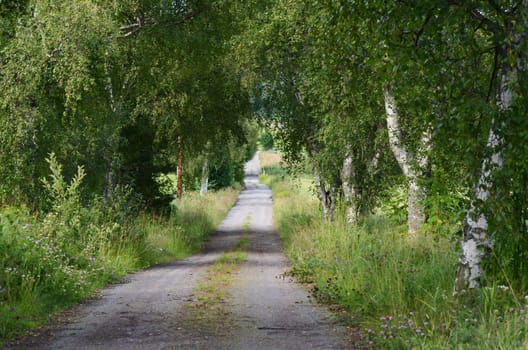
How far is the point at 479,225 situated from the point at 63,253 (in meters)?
8.36

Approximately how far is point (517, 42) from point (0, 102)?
12.7 meters

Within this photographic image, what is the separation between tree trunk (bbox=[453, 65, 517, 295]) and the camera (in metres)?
9.23

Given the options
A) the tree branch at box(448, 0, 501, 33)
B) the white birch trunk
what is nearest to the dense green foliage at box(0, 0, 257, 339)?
the white birch trunk

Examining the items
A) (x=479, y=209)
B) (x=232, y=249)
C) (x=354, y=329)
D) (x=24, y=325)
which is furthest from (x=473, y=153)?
(x=232, y=249)

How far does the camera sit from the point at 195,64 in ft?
84.5

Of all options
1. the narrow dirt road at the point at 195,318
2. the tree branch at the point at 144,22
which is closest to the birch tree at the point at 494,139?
the narrow dirt road at the point at 195,318

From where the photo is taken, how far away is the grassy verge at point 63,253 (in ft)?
38.5

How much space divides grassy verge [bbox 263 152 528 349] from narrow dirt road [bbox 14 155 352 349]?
521 millimetres

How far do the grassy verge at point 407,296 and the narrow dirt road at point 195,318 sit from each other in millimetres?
521

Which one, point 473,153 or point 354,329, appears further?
point 354,329

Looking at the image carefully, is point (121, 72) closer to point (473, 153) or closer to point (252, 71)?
point (252, 71)

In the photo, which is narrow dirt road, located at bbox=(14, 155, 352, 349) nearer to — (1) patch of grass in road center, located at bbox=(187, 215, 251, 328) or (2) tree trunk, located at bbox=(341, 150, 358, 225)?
(1) patch of grass in road center, located at bbox=(187, 215, 251, 328)

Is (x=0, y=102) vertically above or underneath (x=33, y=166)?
above

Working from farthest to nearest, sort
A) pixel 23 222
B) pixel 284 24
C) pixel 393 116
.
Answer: pixel 284 24, pixel 393 116, pixel 23 222
